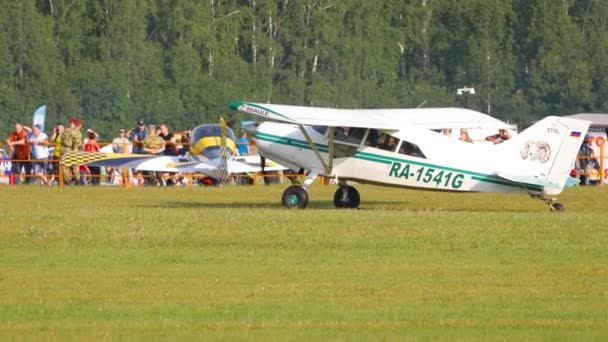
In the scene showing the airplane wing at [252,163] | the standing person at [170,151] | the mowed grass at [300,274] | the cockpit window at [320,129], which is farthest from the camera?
the standing person at [170,151]

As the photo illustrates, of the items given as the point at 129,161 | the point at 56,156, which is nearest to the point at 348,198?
the point at 129,161

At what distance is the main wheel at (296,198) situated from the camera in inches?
940

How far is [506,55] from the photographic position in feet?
228

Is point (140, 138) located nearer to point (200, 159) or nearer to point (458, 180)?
point (200, 159)

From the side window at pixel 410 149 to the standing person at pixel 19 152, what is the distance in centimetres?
1372

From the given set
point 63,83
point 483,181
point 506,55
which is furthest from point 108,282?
point 506,55

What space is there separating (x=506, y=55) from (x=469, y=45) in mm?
2210

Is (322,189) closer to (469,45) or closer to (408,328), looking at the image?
(408,328)

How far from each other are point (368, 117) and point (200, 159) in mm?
10600

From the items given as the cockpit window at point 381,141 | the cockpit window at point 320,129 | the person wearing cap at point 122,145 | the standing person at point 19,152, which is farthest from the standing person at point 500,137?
the cockpit window at point 381,141

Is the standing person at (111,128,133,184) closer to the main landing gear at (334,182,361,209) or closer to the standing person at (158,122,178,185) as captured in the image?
the standing person at (158,122,178,185)

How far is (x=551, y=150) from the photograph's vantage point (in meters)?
22.5

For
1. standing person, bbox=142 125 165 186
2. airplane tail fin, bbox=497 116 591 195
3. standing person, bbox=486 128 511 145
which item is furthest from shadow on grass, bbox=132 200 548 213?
standing person, bbox=486 128 511 145

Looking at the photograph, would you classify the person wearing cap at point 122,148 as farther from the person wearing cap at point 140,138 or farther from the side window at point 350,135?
the side window at point 350,135
